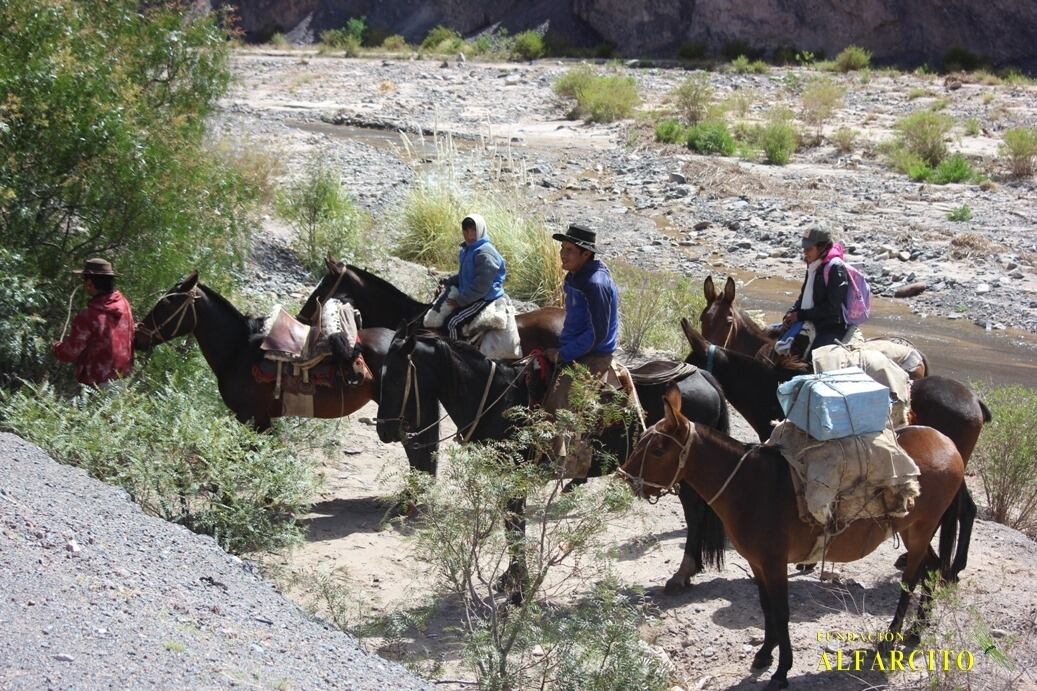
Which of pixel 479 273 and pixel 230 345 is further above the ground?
pixel 479 273

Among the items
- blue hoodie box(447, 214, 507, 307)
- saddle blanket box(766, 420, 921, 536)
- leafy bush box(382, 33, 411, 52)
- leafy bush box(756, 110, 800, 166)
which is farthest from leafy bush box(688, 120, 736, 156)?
leafy bush box(382, 33, 411, 52)

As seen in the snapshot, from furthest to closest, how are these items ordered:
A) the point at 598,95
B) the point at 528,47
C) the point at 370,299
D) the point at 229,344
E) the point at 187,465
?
the point at 528,47 < the point at 598,95 < the point at 370,299 < the point at 229,344 < the point at 187,465

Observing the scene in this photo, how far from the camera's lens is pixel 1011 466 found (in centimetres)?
1011

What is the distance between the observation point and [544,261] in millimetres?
15555

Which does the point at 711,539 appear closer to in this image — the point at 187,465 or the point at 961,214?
the point at 187,465

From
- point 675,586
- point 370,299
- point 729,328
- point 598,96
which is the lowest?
point 675,586

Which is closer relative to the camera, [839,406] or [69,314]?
[839,406]

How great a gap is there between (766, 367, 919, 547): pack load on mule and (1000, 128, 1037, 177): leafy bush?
69.6ft

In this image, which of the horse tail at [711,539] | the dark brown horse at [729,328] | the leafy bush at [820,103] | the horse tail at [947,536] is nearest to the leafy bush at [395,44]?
the leafy bush at [820,103]

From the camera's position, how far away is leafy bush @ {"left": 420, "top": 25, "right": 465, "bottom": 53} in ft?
180

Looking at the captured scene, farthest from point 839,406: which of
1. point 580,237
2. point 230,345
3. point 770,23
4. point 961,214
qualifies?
point 770,23

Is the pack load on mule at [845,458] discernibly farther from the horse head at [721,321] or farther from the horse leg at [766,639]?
the horse head at [721,321]

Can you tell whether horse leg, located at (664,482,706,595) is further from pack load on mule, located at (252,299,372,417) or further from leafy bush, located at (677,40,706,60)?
leafy bush, located at (677,40,706,60)

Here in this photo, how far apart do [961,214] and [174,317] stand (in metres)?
17.6
